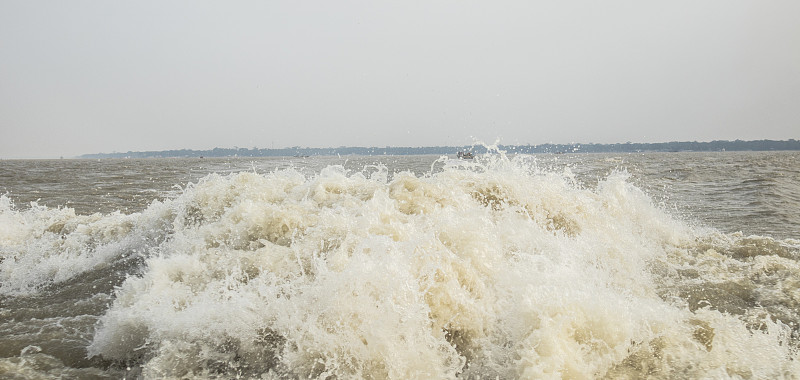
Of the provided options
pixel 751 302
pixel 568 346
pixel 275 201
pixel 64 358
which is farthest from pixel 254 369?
pixel 751 302

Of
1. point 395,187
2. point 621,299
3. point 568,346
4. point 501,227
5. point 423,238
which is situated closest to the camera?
point 568,346

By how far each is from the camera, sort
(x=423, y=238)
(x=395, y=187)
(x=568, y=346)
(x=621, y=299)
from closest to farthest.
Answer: (x=568, y=346), (x=621, y=299), (x=423, y=238), (x=395, y=187)

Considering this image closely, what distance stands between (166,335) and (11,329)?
159cm

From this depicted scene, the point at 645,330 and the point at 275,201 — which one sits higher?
the point at 275,201

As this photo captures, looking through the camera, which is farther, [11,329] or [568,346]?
[11,329]

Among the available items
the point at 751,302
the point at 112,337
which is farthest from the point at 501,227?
the point at 112,337

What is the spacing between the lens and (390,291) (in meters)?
3.41

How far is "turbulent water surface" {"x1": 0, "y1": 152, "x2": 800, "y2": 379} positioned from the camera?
3061 millimetres

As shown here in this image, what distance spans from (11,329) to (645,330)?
205 inches

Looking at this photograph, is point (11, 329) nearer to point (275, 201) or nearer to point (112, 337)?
point (112, 337)

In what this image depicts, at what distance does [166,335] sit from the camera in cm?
323

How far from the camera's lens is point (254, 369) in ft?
9.93

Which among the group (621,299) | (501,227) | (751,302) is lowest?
(751,302)

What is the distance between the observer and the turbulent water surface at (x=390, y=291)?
306cm
